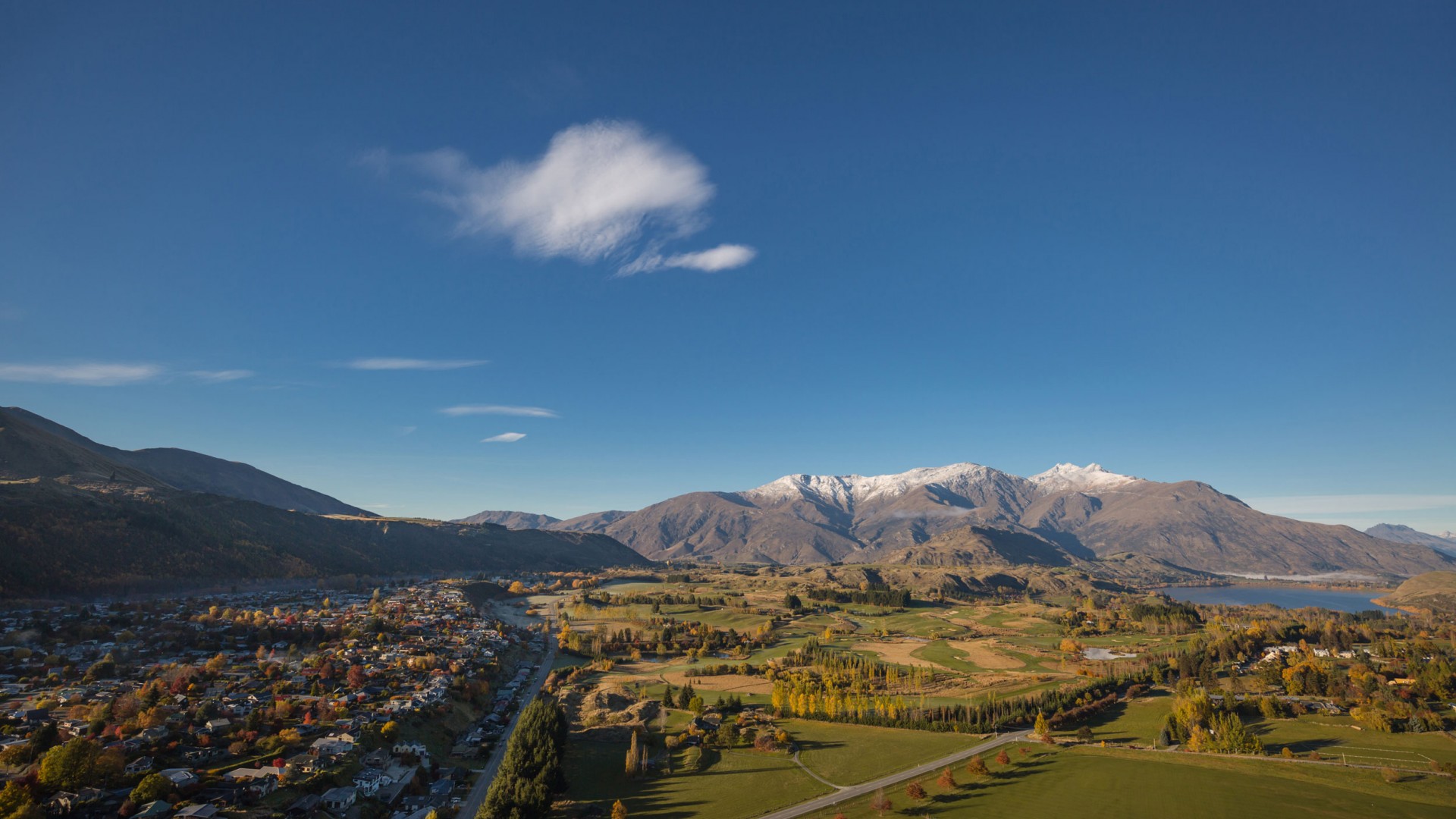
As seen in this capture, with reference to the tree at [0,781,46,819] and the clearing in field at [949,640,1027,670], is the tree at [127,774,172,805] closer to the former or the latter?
the tree at [0,781,46,819]

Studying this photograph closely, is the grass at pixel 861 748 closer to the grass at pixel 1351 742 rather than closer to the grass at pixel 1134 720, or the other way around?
the grass at pixel 1134 720

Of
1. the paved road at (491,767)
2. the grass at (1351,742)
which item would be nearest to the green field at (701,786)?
the paved road at (491,767)

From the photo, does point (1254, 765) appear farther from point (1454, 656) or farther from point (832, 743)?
point (1454, 656)

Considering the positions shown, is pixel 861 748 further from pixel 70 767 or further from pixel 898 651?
pixel 70 767

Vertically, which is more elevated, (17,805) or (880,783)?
(17,805)

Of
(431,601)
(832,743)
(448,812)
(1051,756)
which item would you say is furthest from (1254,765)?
(431,601)

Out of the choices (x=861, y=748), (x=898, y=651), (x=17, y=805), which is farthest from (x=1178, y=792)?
(x=17, y=805)
